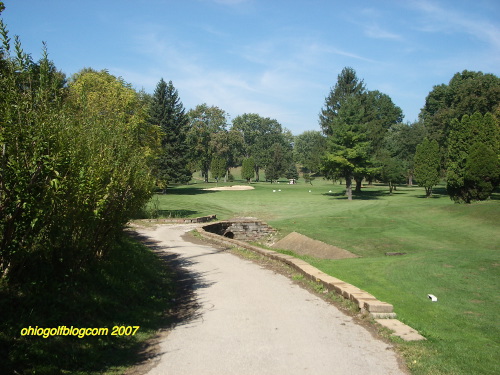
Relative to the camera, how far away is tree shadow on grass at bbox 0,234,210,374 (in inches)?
168

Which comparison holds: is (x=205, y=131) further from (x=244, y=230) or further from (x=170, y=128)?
(x=244, y=230)

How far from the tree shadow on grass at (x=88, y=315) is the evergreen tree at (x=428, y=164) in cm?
4280

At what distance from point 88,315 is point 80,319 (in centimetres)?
21

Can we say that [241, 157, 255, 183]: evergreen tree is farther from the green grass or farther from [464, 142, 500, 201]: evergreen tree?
the green grass

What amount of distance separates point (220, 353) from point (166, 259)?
811cm

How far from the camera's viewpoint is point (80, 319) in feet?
17.8

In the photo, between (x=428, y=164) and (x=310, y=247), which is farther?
(x=428, y=164)

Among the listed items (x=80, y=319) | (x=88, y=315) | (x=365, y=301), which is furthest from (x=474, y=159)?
(x=80, y=319)

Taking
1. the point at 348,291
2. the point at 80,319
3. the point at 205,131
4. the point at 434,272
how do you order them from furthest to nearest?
the point at 205,131 → the point at 434,272 → the point at 348,291 → the point at 80,319

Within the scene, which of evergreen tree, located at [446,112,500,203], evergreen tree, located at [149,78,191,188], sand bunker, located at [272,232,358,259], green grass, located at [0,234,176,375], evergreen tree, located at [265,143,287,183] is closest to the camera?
green grass, located at [0,234,176,375]

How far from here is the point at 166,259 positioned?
505 inches

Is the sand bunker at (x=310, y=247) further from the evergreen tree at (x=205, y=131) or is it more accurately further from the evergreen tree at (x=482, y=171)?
the evergreen tree at (x=205, y=131)

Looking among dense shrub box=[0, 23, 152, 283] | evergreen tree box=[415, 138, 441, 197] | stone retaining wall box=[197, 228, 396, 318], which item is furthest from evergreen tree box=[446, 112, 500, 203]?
dense shrub box=[0, 23, 152, 283]

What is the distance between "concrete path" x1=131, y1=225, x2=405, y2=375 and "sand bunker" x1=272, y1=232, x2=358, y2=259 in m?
9.93
